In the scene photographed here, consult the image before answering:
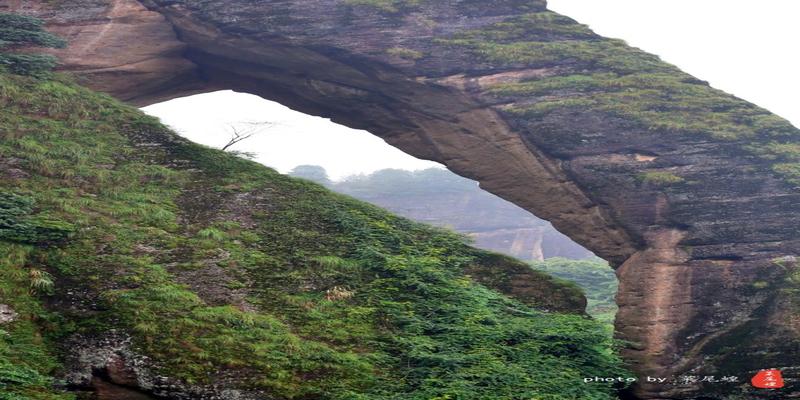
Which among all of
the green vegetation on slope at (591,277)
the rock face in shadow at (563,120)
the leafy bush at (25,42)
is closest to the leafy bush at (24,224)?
the leafy bush at (25,42)

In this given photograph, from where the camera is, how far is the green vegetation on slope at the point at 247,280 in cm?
Result: 1090

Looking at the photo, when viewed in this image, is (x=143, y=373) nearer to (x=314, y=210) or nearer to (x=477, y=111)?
(x=314, y=210)

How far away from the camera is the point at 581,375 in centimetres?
1293

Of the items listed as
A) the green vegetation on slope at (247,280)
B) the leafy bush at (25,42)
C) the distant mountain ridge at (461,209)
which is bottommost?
the distant mountain ridge at (461,209)

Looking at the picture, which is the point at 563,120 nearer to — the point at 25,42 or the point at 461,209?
the point at 25,42

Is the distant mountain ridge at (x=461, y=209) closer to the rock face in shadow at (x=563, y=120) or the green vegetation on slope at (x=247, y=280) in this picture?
the rock face in shadow at (x=563, y=120)

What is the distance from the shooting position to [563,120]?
57.2 feet

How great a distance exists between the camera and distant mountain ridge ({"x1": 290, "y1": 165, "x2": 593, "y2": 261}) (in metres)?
51.6

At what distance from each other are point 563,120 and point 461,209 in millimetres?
37034

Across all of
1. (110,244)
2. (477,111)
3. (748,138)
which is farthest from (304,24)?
(748,138)

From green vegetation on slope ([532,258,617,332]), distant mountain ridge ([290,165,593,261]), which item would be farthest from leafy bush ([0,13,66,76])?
distant mountain ridge ([290,165,593,261])

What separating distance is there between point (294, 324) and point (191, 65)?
9855 mm

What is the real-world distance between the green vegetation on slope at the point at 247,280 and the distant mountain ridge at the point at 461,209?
3452 centimetres

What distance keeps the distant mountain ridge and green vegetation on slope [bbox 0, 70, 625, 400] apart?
113 ft
